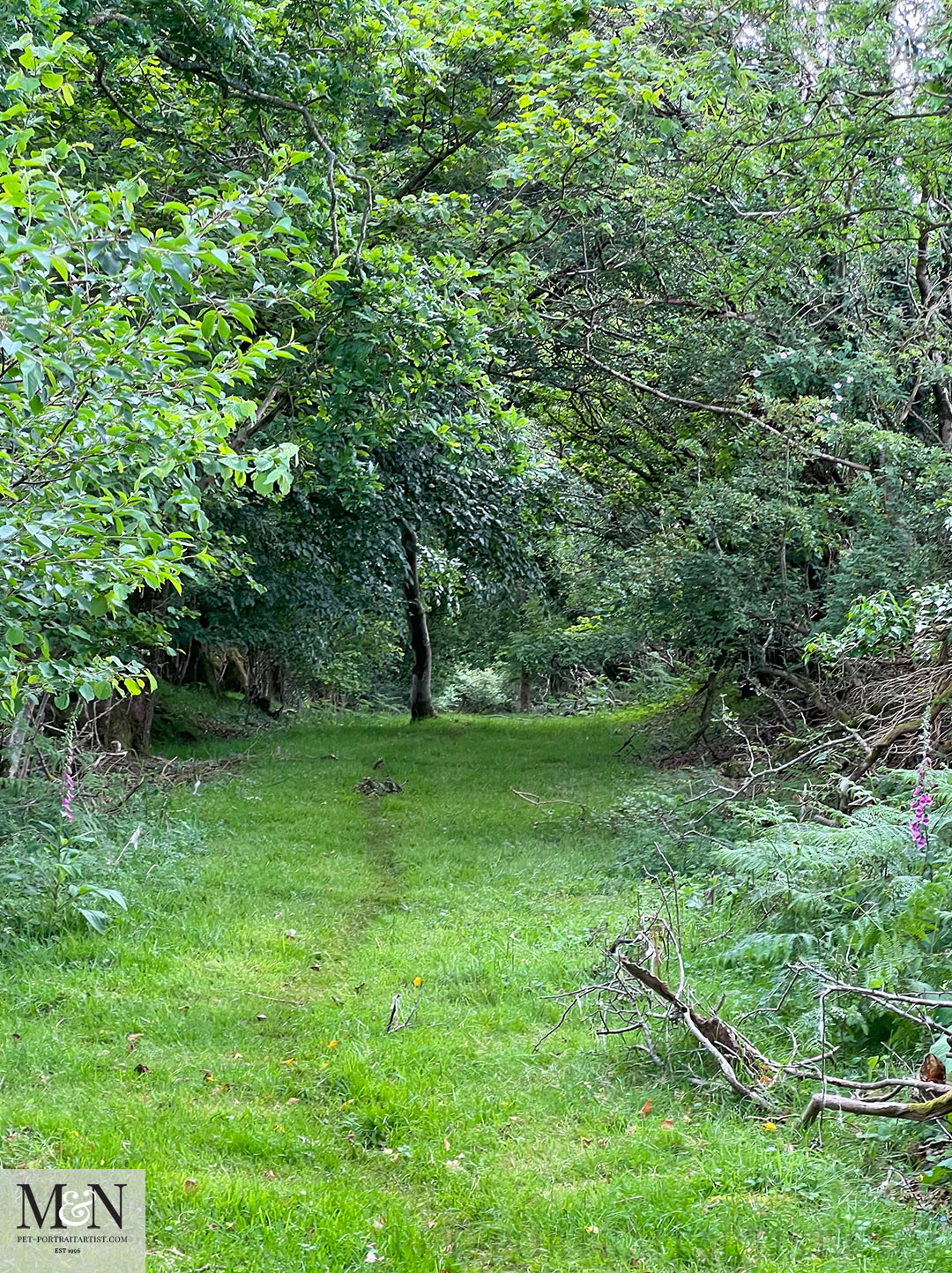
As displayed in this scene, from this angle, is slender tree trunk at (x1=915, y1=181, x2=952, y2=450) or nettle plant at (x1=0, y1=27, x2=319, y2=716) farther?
slender tree trunk at (x1=915, y1=181, x2=952, y2=450)

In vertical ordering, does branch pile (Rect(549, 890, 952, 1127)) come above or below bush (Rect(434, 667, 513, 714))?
below

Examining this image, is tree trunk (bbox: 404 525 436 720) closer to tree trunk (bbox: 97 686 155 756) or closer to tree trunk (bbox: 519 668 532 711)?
tree trunk (bbox: 97 686 155 756)

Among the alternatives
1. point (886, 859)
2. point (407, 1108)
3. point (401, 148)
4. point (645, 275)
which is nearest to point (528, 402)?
point (645, 275)

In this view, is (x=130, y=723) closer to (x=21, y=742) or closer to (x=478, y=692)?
(x=21, y=742)

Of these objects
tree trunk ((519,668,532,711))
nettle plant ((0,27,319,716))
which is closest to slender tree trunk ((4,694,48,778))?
nettle plant ((0,27,319,716))

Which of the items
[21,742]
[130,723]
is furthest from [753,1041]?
[130,723]

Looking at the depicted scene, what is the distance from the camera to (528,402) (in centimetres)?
1351

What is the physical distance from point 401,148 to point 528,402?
14.1 ft

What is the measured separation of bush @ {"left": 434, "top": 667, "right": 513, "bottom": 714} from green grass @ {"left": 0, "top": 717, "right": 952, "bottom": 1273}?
22045 millimetres

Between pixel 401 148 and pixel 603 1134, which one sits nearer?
pixel 603 1134

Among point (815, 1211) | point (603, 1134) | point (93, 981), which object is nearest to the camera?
point (815, 1211)

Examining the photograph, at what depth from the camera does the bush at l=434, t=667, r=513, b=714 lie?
30312mm

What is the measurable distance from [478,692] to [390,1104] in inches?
1055

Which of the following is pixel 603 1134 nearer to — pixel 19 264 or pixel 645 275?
pixel 19 264
